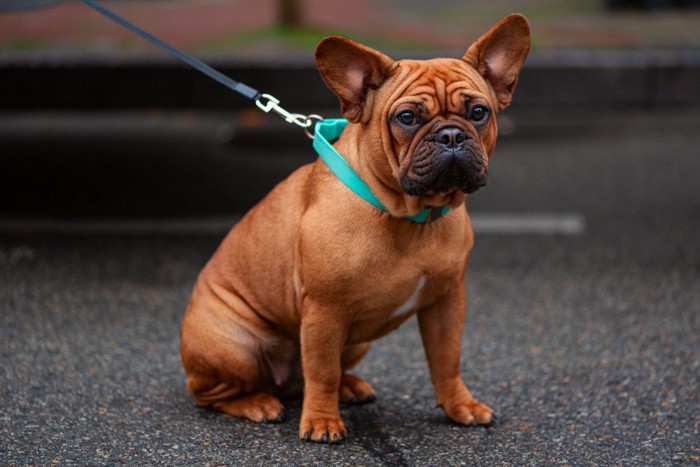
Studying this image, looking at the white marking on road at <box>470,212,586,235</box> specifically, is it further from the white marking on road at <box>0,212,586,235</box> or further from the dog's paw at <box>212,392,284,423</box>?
the dog's paw at <box>212,392,284,423</box>

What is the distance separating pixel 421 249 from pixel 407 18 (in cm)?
972

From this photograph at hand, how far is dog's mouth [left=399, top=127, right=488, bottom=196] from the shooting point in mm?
3268

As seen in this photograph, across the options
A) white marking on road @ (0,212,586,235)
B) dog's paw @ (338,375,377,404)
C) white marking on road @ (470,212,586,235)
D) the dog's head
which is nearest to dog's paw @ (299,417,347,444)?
dog's paw @ (338,375,377,404)

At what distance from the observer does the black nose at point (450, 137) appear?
3.28 metres

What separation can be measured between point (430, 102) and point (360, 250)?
0.53m

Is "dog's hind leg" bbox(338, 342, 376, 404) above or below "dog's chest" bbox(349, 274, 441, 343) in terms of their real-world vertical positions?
below

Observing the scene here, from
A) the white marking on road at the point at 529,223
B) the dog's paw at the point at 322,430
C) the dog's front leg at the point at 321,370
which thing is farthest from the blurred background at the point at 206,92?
the dog's paw at the point at 322,430

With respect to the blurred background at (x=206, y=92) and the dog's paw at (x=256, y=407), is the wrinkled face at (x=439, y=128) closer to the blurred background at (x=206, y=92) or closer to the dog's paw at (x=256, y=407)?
the dog's paw at (x=256, y=407)

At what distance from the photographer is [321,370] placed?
3.62 metres

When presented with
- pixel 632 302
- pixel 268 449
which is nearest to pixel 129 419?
pixel 268 449

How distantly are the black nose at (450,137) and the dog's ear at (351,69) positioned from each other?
32cm

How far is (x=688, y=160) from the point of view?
327 inches

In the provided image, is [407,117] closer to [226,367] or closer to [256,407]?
[226,367]

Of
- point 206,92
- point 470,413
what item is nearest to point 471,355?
point 470,413
